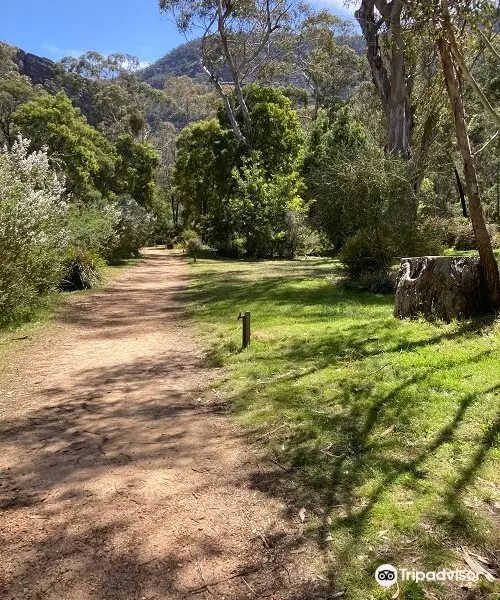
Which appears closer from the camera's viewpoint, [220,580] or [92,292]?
[220,580]

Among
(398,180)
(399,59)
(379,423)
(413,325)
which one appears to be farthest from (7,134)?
(379,423)

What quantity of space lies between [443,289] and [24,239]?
7.02 meters

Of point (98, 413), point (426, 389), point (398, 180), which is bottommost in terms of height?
point (98, 413)

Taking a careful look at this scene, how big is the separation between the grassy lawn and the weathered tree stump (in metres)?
0.37

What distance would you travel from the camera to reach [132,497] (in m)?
3.63

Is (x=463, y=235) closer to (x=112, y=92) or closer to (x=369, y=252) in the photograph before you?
(x=369, y=252)

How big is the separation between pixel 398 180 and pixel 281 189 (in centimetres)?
1356

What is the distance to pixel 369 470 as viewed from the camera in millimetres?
3715

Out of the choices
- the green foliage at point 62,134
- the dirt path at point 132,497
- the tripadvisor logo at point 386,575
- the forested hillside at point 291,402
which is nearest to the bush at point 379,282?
the forested hillside at point 291,402

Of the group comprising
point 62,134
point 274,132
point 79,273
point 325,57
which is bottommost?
point 79,273

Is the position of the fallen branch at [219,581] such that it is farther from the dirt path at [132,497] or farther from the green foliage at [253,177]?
the green foliage at [253,177]

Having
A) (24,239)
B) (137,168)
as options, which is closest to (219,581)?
(24,239)

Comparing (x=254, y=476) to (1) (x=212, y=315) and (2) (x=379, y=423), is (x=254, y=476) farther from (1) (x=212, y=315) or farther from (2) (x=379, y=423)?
(1) (x=212, y=315)

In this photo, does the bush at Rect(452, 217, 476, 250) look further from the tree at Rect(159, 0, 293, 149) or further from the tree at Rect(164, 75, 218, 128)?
the tree at Rect(164, 75, 218, 128)
